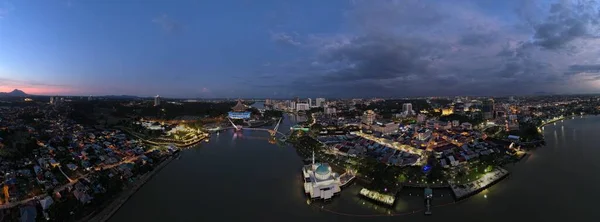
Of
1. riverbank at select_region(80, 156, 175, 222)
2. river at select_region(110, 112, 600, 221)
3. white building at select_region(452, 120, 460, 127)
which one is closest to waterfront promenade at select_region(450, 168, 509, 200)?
river at select_region(110, 112, 600, 221)

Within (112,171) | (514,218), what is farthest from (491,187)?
(112,171)

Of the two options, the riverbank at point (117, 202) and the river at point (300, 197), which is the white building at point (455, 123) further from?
the riverbank at point (117, 202)

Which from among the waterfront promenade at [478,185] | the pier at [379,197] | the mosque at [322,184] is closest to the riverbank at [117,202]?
the mosque at [322,184]

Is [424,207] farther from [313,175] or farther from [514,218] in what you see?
[313,175]

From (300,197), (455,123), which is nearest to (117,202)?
(300,197)

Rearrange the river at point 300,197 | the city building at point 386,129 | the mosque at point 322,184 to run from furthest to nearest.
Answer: the city building at point 386,129, the mosque at point 322,184, the river at point 300,197

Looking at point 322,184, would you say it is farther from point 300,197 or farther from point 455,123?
point 455,123

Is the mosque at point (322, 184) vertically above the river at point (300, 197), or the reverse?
the mosque at point (322, 184)
